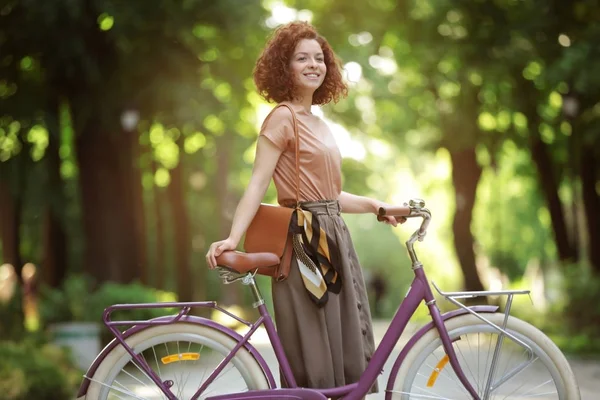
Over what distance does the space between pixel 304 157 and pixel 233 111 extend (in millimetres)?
13164

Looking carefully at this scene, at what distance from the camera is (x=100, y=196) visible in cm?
1667

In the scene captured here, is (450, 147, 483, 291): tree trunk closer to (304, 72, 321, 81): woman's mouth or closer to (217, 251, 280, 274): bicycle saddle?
(304, 72, 321, 81): woman's mouth

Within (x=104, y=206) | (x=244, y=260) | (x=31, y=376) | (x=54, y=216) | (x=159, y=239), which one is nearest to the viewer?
(x=244, y=260)

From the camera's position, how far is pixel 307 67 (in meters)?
4.50

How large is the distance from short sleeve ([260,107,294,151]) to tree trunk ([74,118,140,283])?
12302mm

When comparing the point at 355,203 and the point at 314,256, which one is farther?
the point at 355,203

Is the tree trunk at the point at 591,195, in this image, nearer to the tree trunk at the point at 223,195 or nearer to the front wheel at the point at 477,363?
the tree trunk at the point at 223,195

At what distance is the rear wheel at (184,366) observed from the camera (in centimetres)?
432

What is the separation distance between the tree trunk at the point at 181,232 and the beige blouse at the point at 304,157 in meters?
20.8

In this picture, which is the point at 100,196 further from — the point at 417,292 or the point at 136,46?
the point at 417,292

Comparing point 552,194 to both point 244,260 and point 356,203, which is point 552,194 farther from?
point 244,260

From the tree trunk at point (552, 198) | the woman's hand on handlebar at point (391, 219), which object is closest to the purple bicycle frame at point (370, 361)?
the woman's hand on handlebar at point (391, 219)

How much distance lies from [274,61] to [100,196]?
1251 cm

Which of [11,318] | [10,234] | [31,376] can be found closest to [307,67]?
[31,376]
